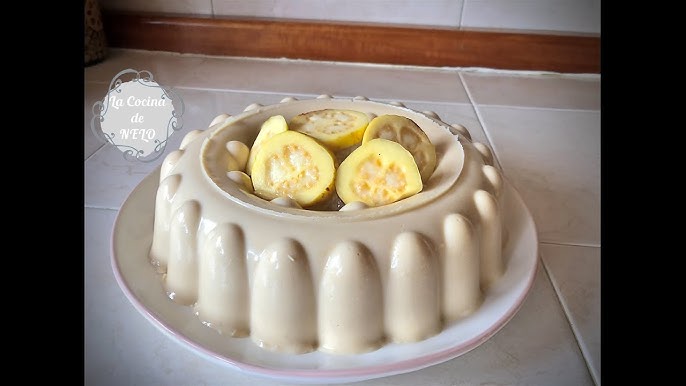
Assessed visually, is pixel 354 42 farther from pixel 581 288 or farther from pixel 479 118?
pixel 581 288

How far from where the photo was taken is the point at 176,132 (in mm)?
920

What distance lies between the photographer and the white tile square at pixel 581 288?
1.75 feet

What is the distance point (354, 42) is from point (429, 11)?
0.17 meters

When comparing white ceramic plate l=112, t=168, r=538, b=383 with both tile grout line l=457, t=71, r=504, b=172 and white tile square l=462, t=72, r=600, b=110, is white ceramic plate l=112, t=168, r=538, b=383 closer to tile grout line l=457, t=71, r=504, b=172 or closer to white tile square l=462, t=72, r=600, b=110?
tile grout line l=457, t=71, r=504, b=172

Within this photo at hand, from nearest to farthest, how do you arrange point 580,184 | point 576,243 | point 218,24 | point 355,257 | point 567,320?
point 355,257
point 567,320
point 576,243
point 580,184
point 218,24

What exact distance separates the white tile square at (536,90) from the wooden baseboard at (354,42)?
25 mm

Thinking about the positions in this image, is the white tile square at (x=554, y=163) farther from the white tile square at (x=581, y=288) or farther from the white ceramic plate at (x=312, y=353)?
the white ceramic plate at (x=312, y=353)

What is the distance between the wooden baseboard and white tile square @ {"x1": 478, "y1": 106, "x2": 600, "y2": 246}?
7.1 inches

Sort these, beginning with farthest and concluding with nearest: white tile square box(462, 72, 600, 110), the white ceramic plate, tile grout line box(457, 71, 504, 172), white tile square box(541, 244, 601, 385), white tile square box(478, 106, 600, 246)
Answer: white tile square box(462, 72, 600, 110) → tile grout line box(457, 71, 504, 172) → white tile square box(478, 106, 600, 246) → white tile square box(541, 244, 601, 385) → the white ceramic plate

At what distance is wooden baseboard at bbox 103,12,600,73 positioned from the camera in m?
1.17

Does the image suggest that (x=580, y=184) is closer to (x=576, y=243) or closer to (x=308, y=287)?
(x=576, y=243)

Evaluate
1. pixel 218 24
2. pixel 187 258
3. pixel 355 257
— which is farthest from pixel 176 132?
pixel 355 257

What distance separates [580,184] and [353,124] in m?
0.44

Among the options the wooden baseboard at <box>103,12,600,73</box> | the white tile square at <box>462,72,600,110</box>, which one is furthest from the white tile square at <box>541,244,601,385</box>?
the wooden baseboard at <box>103,12,600,73</box>
